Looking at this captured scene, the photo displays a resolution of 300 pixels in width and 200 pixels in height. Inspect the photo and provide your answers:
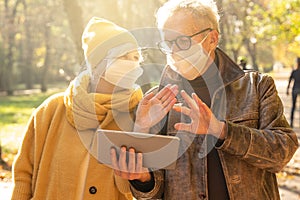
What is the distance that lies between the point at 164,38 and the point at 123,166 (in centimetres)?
67

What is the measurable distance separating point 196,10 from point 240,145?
2.34ft

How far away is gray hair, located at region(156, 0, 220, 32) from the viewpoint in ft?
8.44

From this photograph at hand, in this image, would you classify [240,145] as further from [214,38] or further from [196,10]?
[196,10]

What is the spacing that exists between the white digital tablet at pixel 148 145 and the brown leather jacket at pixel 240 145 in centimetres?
17

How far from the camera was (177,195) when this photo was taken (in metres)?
Answer: 2.60

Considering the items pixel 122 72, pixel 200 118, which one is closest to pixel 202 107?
pixel 200 118

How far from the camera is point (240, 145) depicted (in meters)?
2.38

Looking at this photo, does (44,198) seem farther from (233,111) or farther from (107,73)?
(233,111)

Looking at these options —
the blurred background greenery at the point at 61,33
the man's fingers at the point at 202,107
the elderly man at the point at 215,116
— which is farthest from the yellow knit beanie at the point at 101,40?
the blurred background greenery at the point at 61,33

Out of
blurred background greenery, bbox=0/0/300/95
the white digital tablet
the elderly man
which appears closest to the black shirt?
the elderly man

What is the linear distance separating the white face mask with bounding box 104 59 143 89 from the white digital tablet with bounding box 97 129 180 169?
684mm

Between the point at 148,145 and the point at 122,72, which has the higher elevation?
the point at 122,72

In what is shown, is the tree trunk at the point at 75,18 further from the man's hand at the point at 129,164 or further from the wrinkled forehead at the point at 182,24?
the man's hand at the point at 129,164

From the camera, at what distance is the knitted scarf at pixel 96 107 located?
10.0ft
